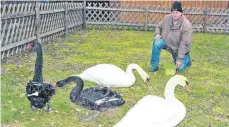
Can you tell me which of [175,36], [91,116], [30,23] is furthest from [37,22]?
[91,116]

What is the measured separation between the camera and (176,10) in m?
7.45

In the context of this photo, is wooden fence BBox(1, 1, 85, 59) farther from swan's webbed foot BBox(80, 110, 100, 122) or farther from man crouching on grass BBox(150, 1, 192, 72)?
swan's webbed foot BBox(80, 110, 100, 122)

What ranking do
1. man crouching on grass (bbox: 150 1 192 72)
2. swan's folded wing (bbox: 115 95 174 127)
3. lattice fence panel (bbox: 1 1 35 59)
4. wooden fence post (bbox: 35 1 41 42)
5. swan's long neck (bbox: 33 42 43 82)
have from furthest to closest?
wooden fence post (bbox: 35 1 41 42)
lattice fence panel (bbox: 1 1 35 59)
man crouching on grass (bbox: 150 1 192 72)
swan's long neck (bbox: 33 42 43 82)
swan's folded wing (bbox: 115 95 174 127)

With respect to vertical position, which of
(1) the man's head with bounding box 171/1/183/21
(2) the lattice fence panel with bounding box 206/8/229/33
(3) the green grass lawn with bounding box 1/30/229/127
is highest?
(1) the man's head with bounding box 171/1/183/21

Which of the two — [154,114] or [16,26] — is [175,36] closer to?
[154,114]

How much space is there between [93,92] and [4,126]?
1.31 meters

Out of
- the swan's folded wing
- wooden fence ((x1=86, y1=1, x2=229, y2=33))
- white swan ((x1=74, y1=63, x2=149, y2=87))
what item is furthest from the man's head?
wooden fence ((x1=86, y1=1, x2=229, y2=33))

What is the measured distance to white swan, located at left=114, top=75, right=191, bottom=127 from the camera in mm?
3930

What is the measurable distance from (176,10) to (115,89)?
2144mm

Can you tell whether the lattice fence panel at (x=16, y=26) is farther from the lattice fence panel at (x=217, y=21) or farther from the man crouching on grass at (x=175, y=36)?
the lattice fence panel at (x=217, y=21)

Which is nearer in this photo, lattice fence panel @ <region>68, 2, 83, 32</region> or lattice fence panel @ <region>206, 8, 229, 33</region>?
lattice fence panel @ <region>68, 2, 83, 32</region>

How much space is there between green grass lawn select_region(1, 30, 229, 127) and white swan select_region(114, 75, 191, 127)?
3.55 ft

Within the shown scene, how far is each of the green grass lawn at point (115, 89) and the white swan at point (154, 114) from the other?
3.55ft

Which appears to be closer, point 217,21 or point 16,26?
point 16,26
